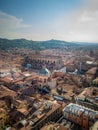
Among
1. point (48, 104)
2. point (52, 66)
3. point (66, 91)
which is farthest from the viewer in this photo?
point (52, 66)

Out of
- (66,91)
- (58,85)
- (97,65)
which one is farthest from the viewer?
(97,65)

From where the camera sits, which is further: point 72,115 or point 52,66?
point 52,66

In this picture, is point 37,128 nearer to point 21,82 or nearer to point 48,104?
point 48,104

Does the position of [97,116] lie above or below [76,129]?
above

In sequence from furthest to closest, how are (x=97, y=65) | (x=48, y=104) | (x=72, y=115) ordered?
1. (x=97, y=65)
2. (x=48, y=104)
3. (x=72, y=115)

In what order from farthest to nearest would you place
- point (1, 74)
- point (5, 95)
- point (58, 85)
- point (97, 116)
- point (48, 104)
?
1. point (1, 74)
2. point (58, 85)
3. point (5, 95)
4. point (48, 104)
5. point (97, 116)

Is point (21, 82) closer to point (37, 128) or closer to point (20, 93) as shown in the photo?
point (20, 93)

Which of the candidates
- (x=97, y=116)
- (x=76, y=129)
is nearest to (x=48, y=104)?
(x=76, y=129)

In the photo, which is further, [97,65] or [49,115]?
[97,65]

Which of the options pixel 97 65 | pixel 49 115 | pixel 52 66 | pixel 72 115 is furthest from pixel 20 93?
pixel 97 65
